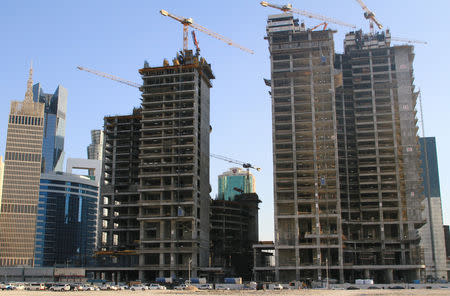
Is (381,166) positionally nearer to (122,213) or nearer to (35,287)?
(122,213)

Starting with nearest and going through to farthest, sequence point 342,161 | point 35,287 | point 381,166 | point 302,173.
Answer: point 35,287 → point 302,173 → point 381,166 → point 342,161

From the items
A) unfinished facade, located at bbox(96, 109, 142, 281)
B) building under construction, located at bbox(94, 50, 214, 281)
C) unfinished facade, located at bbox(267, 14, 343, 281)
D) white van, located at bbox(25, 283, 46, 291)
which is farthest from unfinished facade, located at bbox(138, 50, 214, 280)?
white van, located at bbox(25, 283, 46, 291)

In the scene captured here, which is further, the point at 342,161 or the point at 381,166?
the point at 342,161

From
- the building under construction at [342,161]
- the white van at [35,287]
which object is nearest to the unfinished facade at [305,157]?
the building under construction at [342,161]

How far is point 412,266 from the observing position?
166 metres

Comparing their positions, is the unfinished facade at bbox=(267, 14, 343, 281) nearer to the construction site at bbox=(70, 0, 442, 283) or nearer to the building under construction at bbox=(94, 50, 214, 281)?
the construction site at bbox=(70, 0, 442, 283)

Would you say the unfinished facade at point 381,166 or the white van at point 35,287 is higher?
the unfinished facade at point 381,166

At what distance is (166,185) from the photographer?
177 m

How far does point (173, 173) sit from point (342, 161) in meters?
59.1

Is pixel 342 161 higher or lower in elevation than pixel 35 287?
higher

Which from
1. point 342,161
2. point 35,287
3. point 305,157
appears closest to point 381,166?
point 342,161

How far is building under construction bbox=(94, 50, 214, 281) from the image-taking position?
172 metres

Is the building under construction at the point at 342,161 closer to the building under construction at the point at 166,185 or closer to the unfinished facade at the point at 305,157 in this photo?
the unfinished facade at the point at 305,157

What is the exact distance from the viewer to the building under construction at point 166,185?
172250mm
